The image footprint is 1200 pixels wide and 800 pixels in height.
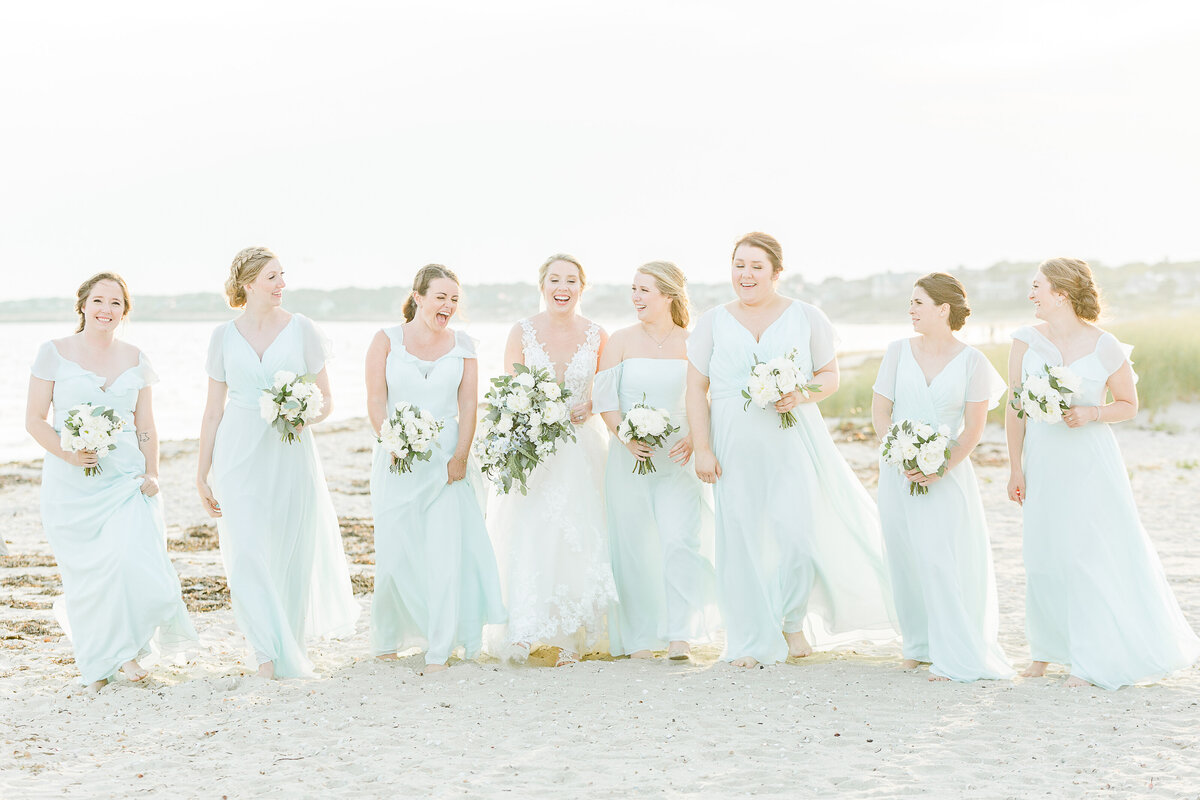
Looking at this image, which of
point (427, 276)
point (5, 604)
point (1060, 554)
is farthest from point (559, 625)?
point (5, 604)

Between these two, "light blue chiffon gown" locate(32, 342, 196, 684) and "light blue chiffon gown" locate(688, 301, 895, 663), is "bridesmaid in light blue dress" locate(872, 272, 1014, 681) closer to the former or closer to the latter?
"light blue chiffon gown" locate(688, 301, 895, 663)

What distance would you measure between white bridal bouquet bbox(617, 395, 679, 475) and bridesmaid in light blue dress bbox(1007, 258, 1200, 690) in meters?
2.04

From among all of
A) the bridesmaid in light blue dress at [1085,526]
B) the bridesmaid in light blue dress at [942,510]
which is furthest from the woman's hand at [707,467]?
the bridesmaid in light blue dress at [1085,526]

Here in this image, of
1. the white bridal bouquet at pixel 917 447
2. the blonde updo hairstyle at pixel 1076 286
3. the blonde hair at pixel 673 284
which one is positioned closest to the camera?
the white bridal bouquet at pixel 917 447

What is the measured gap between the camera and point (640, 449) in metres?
7.53

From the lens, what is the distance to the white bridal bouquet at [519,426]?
7.41 m

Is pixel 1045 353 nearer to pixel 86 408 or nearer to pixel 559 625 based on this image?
pixel 559 625

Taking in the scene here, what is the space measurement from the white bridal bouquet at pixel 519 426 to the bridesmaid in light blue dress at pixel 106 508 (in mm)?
2088

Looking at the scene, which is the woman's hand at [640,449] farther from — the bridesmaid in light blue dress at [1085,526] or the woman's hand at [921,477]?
the bridesmaid in light blue dress at [1085,526]

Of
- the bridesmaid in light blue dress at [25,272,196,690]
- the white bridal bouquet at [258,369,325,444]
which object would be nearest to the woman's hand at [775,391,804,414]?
the white bridal bouquet at [258,369,325,444]

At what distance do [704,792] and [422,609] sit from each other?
2892mm

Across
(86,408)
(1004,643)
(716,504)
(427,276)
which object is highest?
(427,276)

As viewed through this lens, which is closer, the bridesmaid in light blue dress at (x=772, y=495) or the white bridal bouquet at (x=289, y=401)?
the white bridal bouquet at (x=289, y=401)

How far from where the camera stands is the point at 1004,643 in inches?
326
